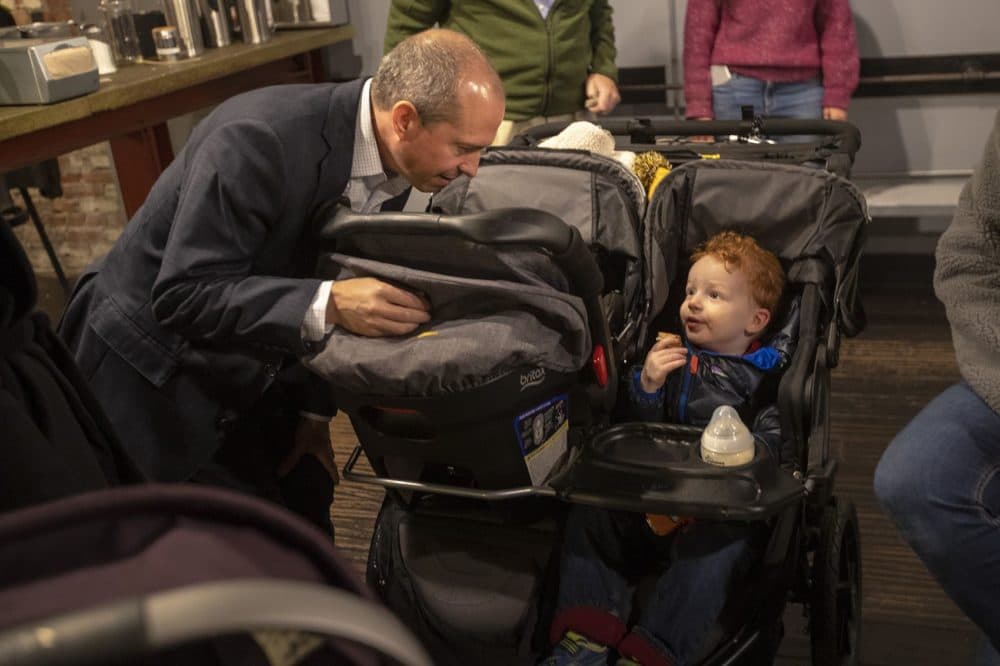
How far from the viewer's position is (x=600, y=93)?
3328 millimetres

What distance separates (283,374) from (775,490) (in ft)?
2.98

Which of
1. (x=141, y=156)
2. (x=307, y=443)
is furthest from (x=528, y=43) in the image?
(x=307, y=443)

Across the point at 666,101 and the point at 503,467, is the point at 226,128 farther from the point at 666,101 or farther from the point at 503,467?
the point at 666,101

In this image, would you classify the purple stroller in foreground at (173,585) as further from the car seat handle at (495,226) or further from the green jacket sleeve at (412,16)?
the green jacket sleeve at (412,16)

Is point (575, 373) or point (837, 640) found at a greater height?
point (575, 373)

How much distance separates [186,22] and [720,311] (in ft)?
7.84

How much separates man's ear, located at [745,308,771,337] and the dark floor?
0.67 m

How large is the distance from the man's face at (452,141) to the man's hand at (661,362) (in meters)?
0.53

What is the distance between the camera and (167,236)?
1.67 m

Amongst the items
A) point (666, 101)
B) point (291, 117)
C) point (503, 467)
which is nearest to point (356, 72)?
→ point (666, 101)

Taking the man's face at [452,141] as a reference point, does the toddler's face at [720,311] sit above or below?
below

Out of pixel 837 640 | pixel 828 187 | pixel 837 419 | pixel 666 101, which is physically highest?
pixel 828 187

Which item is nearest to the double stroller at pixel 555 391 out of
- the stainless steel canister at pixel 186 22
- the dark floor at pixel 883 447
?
the dark floor at pixel 883 447

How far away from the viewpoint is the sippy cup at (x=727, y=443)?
65.9 inches
